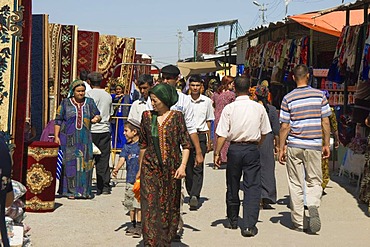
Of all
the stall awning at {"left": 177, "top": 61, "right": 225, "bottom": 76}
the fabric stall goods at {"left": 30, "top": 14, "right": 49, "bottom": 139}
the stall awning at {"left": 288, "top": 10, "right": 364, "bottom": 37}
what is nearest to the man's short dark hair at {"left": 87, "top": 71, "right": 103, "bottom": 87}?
the fabric stall goods at {"left": 30, "top": 14, "right": 49, "bottom": 139}

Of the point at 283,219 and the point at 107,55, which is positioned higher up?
the point at 107,55

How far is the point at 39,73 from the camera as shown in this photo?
1130 centimetres

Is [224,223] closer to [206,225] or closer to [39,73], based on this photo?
[206,225]

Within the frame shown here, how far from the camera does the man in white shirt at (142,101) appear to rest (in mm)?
8695

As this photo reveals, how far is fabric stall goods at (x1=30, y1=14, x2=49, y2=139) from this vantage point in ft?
36.1

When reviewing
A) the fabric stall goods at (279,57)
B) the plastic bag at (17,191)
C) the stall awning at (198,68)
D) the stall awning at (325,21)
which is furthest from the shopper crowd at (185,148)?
the stall awning at (198,68)

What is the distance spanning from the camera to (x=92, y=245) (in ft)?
24.5

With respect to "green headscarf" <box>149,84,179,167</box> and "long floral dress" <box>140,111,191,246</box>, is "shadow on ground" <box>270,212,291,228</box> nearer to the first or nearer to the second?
"long floral dress" <box>140,111,191,246</box>

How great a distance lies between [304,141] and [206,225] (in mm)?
1526

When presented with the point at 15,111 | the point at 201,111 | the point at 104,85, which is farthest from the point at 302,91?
the point at 104,85

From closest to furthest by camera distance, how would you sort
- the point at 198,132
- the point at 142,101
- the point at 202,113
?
the point at 142,101, the point at 198,132, the point at 202,113

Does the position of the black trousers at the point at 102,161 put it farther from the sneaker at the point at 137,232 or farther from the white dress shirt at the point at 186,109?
the sneaker at the point at 137,232

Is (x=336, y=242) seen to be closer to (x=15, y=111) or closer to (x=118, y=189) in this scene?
(x=15, y=111)

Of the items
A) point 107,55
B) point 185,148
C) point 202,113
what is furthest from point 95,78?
point 107,55
